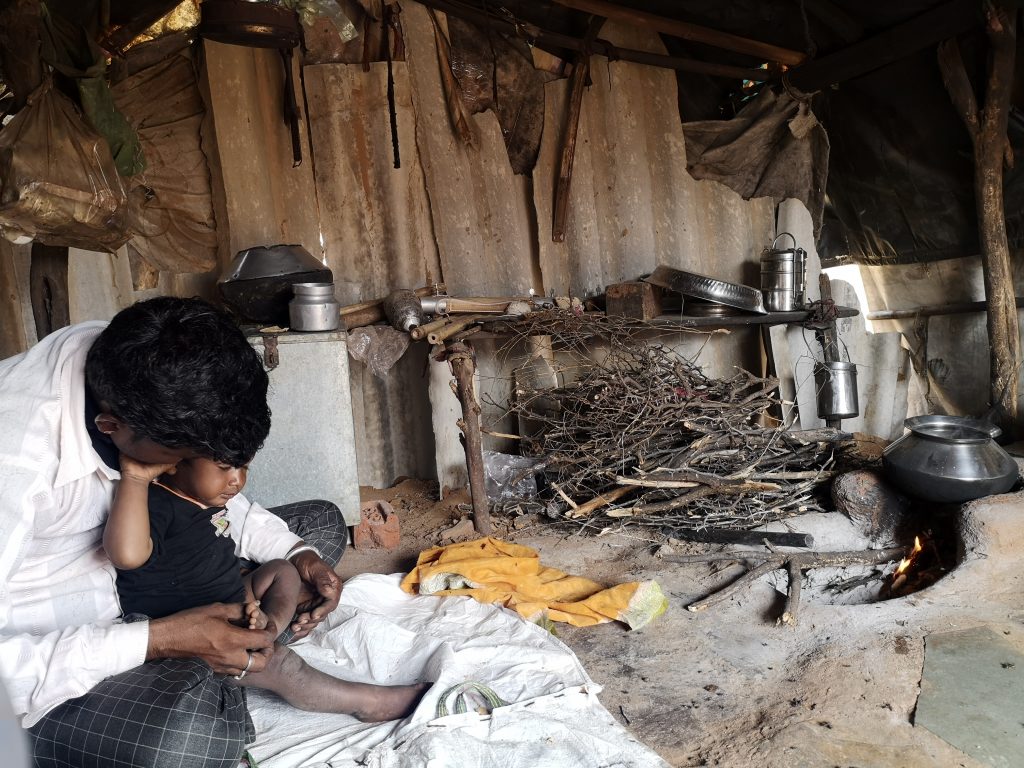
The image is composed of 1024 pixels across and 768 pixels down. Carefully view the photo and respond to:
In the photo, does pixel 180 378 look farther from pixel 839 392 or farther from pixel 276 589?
pixel 839 392

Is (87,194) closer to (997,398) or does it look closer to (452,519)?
(452,519)

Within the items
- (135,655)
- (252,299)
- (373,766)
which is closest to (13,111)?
(252,299)

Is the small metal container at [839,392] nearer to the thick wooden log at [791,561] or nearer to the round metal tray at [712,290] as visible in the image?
the round metal tray at [712,290]

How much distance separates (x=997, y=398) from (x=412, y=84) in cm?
430

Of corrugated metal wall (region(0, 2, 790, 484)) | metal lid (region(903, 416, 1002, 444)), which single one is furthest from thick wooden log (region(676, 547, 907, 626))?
corrugated metal wall (region(0, 2, 790, 484))

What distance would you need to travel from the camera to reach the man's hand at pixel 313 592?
7.94 ft

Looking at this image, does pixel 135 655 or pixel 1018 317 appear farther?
pixel 1018 317

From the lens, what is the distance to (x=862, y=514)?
13.3 feet

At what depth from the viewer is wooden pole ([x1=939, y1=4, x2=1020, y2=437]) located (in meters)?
4.41

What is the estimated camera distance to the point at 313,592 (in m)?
2.51

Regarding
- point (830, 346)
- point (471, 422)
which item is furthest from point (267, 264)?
point (830, 346)

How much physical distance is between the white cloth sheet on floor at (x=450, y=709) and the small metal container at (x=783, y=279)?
119 inches

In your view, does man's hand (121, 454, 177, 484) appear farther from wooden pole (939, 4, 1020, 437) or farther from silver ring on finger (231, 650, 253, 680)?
wooden pole (939, 4, 1020, 437)

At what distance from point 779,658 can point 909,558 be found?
4.26ft
